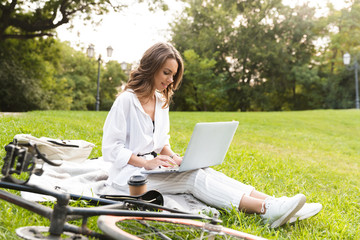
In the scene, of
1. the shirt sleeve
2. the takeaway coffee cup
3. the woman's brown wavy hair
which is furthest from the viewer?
the woman's brown wavy hair

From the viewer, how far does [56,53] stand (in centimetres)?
2002

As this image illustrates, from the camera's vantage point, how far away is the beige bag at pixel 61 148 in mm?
2943

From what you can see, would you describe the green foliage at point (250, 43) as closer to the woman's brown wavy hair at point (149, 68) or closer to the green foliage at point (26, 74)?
the green foliage at point (26, 74)

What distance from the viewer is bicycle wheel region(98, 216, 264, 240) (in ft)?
5.11

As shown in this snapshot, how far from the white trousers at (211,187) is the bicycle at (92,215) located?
51cm

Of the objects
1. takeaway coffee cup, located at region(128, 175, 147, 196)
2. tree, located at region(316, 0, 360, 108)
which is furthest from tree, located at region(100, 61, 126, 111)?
takeaway coffee cup, located at region(128, 175, 147, 196)

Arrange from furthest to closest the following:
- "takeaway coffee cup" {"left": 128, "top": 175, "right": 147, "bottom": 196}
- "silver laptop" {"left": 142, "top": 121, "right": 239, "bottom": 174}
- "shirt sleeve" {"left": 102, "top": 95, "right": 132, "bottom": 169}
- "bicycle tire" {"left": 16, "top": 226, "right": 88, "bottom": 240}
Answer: "shirt sleeve" {"left": 102, "top": 95, "right": 132, "bottom": 169}, "silver laptop" {"left": 142, "top": 121, "right": 239, "bottom": 174}, "takeaway coffee cup" {"left": 128, "top": 175, "right": 147, "bottom": 196}, "bicycle tire" {"left": 16, "top": 226, "right": 88, "bottom": 240}

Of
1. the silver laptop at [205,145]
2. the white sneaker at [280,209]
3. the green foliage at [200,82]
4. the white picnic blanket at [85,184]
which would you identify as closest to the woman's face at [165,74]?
the silver laptop at [205,145]

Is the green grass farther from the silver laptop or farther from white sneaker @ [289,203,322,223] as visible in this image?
the silver laptop

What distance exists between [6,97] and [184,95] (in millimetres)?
16574

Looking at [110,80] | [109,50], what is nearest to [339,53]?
[110,80]

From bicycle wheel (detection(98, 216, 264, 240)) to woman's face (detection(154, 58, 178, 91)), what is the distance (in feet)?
4.03

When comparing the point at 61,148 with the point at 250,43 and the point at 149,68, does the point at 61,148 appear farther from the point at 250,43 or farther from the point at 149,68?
the point at 250,43

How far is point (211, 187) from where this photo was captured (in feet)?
8.25
